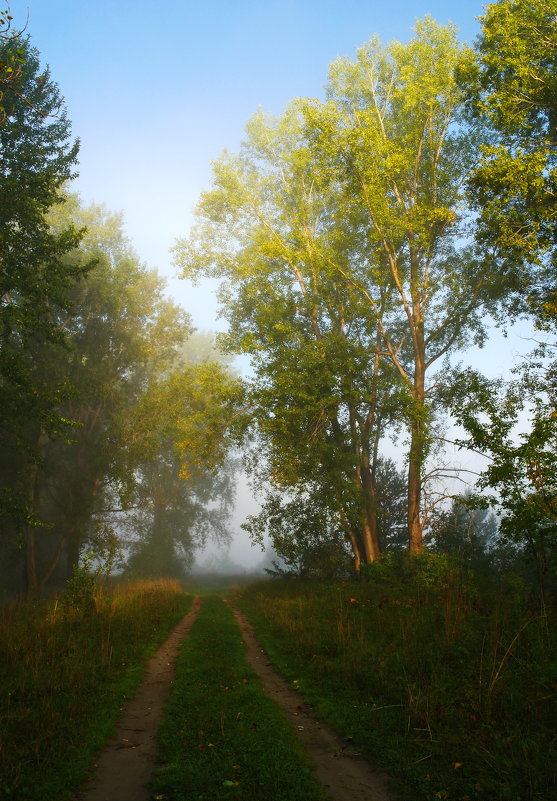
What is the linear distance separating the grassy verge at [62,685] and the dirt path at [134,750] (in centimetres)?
15

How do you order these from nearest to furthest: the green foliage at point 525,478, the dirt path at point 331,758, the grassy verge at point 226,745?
the grassy verge at point 226,745
the dirt path at point 331,758
the green foliage at point 525,478

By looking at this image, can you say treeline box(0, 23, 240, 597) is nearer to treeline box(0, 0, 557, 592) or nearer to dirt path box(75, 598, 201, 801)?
treeline box(0, 0, 557, 592)

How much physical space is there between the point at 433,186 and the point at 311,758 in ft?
61.8

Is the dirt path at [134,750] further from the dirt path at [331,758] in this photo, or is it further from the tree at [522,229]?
the tree at [522,229]

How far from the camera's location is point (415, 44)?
16703 millimetres

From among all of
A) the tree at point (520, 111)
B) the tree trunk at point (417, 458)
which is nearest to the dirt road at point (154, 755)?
the tree trunk at point (417, 458)

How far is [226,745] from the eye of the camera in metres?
4.76

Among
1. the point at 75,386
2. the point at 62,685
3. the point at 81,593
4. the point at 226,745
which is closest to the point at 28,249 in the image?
the point at 75,386

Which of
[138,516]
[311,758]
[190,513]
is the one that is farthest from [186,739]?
[190,513]

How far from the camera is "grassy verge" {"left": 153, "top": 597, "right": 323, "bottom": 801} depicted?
3.95 m

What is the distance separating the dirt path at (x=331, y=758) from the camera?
408 cm

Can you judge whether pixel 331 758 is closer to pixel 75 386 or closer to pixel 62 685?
pixel 62 685

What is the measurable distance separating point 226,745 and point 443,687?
308cm

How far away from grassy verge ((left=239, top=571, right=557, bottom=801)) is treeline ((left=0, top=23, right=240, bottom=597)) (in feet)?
21.9
